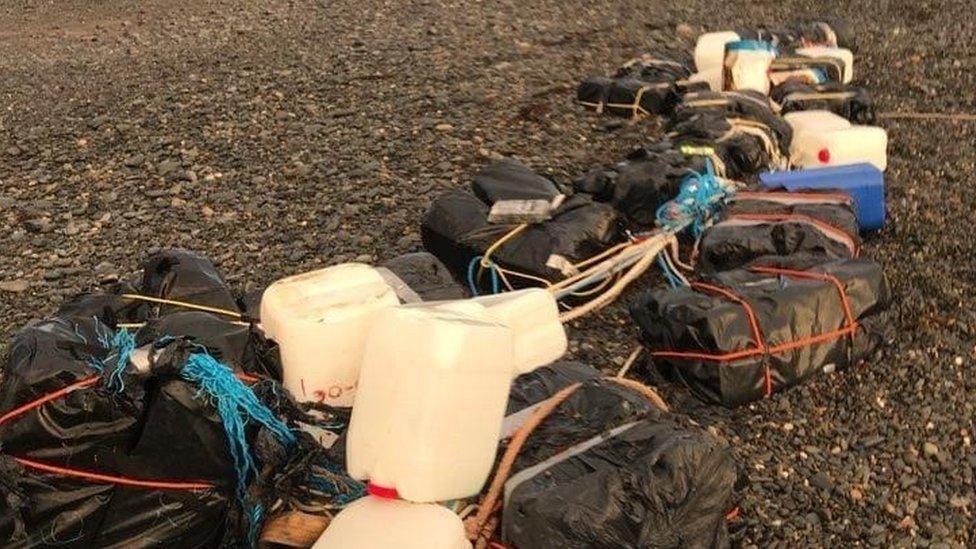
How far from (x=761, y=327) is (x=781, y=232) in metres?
0.91

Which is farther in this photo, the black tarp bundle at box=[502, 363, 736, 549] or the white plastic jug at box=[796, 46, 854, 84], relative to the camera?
the white plastic jug at box=[796, 46, 854, 84]

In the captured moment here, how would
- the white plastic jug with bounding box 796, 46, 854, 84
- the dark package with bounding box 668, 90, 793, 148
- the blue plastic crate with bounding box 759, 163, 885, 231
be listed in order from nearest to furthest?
the blue plastic crate with bounding box 759, 163, 885, 231
the dark package with bounding box 668, 90, 793, 148
the white plastic jug with bounding box 796, 46, 854, 84

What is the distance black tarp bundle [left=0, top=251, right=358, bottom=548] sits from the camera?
294 cm

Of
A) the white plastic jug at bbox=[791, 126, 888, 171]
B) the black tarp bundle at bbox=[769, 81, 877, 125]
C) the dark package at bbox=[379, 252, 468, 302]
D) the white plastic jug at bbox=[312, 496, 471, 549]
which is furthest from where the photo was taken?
the black tarp bundle at bbox=[769, 81, 877, 125]

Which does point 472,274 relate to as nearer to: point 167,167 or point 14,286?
point 14,286

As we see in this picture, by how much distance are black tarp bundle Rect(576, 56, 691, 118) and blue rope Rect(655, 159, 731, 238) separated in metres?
2.41

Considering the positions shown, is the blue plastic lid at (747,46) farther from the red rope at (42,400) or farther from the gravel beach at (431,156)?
the red rope at (42,400)

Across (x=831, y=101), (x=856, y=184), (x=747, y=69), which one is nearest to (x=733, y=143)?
(x=856, y=184)

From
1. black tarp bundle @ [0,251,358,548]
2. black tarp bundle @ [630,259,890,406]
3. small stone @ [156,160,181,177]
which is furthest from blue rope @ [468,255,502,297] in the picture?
small stone @ [156,160,181,177]

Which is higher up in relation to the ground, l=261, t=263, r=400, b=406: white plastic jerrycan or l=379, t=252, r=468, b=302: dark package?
l=261, t=263, r=400, b=406: white plastic jerrycan

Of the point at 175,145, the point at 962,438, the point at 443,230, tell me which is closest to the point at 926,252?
the point at 962,438

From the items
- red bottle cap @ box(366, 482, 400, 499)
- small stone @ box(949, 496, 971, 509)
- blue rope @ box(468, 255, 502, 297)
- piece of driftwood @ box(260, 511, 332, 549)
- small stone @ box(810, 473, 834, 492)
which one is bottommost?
small stone @ box(949, 496, 971, 509)

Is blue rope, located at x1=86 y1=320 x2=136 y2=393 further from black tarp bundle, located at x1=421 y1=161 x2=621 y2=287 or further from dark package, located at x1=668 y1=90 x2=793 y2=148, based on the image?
dark package, located at x1=668 y1=90 x2=793 y2=148

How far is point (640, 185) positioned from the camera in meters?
5.70
